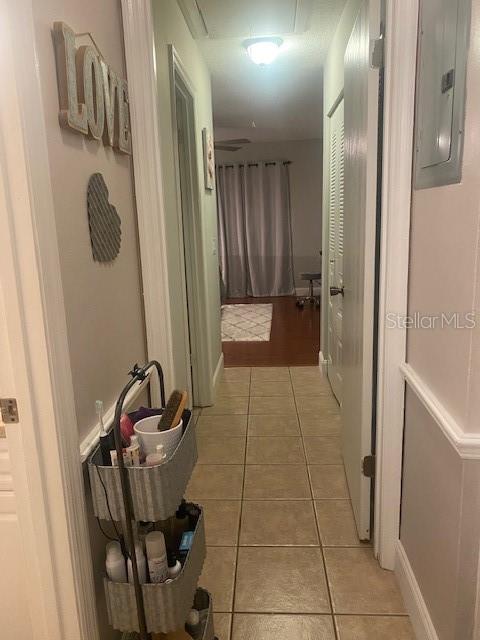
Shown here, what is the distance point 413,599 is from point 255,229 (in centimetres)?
684

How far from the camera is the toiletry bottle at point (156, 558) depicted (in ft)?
4.00

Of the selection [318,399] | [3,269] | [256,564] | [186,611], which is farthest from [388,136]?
[318,399]

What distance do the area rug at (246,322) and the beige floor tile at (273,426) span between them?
2097 mm

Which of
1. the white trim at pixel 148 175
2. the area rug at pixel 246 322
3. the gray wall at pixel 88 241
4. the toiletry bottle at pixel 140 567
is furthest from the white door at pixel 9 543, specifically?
the area rug at pixel 246 322

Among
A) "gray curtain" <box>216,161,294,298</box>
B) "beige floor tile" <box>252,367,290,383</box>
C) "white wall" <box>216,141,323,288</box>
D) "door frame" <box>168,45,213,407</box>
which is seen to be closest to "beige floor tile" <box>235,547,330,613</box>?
"door frame" <box>168,45,213,407</box>

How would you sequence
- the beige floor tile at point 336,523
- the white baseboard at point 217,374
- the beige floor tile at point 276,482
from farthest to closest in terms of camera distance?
the white baseboard at point 217,374 → the beige floor tile at point 276,482 → the beige floor tile at point 336,523

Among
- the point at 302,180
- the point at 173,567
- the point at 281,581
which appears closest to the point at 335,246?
the point at 281,581

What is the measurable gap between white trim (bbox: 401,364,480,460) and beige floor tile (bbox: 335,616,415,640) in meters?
0.79

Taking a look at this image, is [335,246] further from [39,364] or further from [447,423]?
[39,364]

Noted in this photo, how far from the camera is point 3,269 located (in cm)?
103

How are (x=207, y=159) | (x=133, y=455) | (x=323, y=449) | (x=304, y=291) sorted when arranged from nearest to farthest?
1. (x=133, y=455)
2. (x=323, y=449)
3. (x=207, y=159)
4. (x=304, y=291)

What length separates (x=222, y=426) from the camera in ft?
10.4

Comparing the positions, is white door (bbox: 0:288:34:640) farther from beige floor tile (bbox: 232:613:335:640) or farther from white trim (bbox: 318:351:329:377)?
white trim (bbox: 318:351:329:377)

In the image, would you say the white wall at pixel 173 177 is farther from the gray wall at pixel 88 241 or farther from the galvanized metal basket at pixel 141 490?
the galvanized metal basket at pixel 141 490
